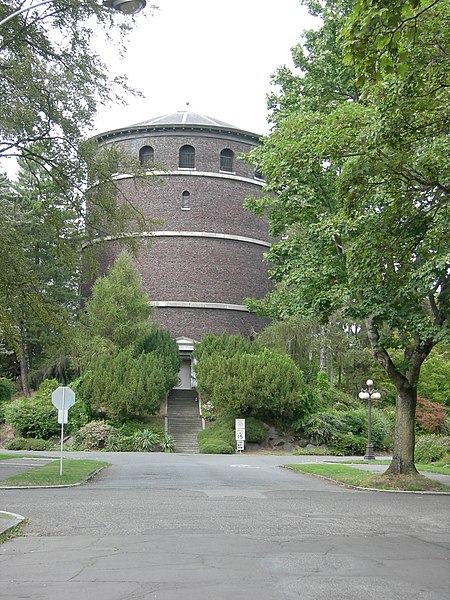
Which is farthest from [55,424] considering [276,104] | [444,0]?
[444,0]

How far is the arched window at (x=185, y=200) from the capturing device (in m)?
55.1

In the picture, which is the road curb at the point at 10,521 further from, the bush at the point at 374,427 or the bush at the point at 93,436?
the bush at the point at 374,427

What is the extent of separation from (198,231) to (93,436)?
63.7 feet

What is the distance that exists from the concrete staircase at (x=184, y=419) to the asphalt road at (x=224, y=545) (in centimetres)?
2454

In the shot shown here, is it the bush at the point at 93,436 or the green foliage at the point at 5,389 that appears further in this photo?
the green foliage at the point at 5,389

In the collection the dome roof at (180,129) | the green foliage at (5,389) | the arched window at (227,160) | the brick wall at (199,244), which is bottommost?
the green foliage at (5,389)

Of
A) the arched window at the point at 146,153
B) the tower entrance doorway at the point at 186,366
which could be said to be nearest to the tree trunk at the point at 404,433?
the tower entrance doorway at the point at 186,366

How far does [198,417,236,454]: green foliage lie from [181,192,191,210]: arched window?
18.1m

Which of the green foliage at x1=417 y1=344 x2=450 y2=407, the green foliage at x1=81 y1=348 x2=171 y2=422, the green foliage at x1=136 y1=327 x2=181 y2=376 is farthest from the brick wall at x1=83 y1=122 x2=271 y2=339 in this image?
the green foliage at x1=417 y1=344 x2=450 y2=407

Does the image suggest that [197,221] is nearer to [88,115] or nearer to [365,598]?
[88,115]

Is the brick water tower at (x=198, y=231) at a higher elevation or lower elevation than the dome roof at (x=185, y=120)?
lower

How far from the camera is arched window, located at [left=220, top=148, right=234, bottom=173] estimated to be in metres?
57.1

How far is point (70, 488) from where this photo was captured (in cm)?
1869

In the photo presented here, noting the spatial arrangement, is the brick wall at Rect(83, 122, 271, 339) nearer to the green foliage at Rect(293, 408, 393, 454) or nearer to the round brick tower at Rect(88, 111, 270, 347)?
the round brick tower at Rect(88, 111, 270, 347)
